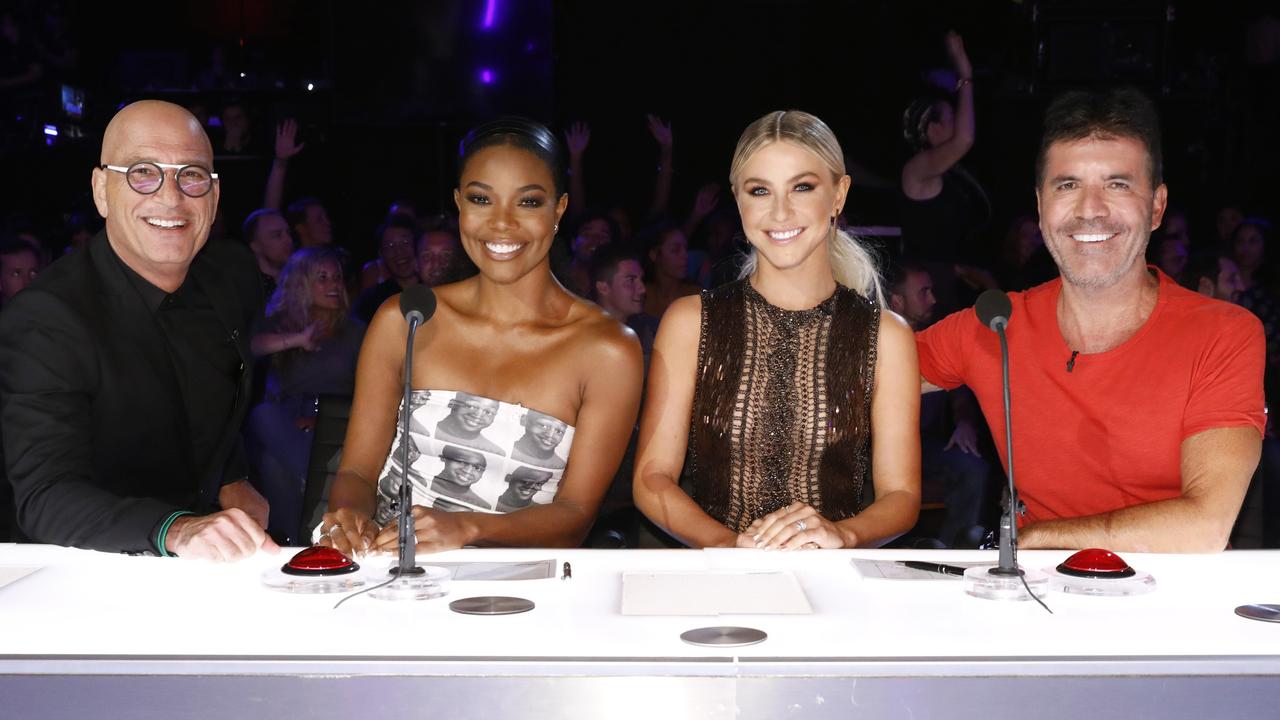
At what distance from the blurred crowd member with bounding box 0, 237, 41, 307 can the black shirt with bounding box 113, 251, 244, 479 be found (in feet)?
10.9

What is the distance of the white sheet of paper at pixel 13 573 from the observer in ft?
6.46

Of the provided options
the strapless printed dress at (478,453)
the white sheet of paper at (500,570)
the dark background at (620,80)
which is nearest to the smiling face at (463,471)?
the strapless printed dress at (478,453)

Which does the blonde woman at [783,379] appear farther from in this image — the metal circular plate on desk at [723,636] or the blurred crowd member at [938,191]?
the blurred crowd member at [938,191]

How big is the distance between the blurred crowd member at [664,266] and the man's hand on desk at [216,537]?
389 cm

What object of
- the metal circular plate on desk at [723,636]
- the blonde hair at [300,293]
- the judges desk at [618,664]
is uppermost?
the blonde hair at [300,293]

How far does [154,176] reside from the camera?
2.62 metres

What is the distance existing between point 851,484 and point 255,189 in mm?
5855

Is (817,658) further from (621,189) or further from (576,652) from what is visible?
(621,189)

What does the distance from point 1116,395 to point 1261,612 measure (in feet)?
3.27

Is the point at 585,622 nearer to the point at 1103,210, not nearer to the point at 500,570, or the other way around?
the point at 500,570

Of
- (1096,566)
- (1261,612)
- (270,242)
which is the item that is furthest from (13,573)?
(270,242)

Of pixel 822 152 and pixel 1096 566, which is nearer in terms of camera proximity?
pixel 1096 566

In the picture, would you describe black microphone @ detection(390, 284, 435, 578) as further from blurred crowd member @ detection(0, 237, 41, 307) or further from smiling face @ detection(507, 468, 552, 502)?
blurred crowd member @ detection(0, 237, 41, 307)

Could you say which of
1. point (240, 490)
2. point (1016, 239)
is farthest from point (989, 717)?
point (1016, 239)
